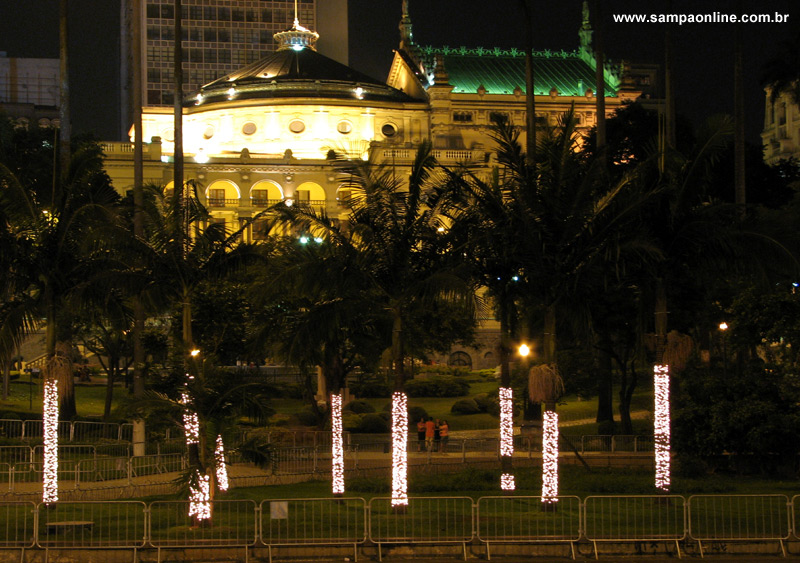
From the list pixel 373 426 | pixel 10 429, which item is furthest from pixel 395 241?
pixel 373 426

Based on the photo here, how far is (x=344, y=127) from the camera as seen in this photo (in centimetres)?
11875

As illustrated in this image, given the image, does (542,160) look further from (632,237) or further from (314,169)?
(314,169)

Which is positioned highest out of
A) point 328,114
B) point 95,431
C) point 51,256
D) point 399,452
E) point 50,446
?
point 328,114

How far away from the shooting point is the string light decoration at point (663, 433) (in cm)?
2822

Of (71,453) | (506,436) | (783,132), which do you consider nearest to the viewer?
(506,436)

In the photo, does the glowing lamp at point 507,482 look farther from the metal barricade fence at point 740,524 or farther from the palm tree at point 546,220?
the metal barricade fence at point 740,524

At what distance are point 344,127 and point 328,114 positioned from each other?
206 centimetres

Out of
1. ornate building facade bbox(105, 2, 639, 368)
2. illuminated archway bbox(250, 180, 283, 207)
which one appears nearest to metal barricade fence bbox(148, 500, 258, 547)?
ornate building facade bbox(105, 2, 639, 368)

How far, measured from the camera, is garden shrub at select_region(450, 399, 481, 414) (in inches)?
2292

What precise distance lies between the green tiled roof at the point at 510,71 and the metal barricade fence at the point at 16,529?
331 feet

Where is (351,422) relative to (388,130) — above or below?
below

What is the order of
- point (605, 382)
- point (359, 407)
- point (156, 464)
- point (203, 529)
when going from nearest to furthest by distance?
point (203, 529)
point (156, 464)
point (605, 382)
point (359, 407)

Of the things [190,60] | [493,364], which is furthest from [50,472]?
[190,60]

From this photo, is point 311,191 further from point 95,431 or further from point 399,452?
point 399,452
